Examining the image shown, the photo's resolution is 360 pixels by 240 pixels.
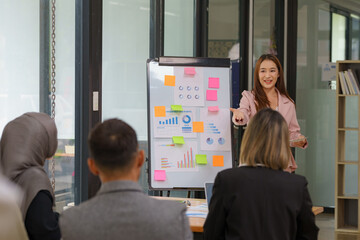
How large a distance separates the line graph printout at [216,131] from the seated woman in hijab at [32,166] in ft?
5.80

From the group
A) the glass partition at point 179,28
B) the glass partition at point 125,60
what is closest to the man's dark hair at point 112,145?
the glass partition at point 125,60

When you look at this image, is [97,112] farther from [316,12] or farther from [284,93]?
[316,12]

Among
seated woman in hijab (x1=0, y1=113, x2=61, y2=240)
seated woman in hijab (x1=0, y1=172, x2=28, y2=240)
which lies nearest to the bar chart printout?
seated woman in hijab (x1=0, y1=113, x2=61, y2=240)

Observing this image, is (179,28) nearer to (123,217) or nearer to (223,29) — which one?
Answer: (223,29)

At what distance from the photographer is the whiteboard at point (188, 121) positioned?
168 inches

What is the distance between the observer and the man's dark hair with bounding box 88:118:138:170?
6.17ft

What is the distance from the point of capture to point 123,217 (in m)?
1.79

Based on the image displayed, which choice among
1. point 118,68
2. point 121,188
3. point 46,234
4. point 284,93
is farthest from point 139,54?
point 121,188

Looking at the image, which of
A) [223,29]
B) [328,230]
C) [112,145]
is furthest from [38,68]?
[328,230]

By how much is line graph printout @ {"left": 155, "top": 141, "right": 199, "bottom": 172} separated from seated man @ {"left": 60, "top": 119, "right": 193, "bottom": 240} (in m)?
2.35

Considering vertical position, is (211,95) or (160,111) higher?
(211,95)

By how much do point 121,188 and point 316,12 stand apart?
6270 millimetres

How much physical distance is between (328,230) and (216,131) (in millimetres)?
2776

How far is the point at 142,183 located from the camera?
17.9 feet
